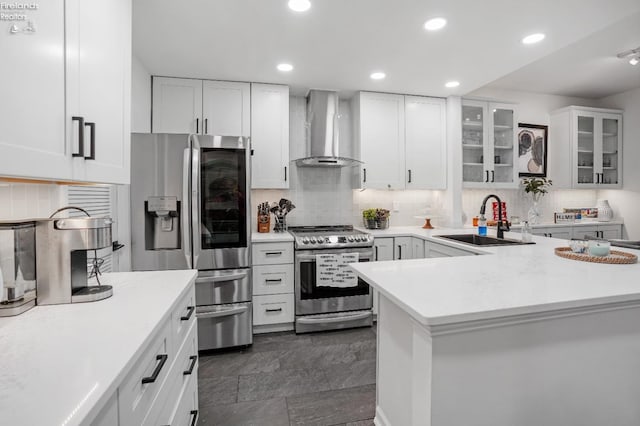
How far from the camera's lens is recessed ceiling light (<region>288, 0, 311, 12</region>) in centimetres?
199

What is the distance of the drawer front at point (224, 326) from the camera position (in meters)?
2.69

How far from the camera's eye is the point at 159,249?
263 cm

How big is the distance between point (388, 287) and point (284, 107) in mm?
2618

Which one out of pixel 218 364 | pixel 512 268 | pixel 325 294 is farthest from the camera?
pixel 325 294

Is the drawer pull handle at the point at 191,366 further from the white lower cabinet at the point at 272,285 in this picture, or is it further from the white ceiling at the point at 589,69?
the white ceiling at the point at 589,69

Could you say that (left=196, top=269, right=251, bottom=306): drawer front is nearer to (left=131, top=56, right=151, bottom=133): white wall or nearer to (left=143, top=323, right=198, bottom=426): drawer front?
(left=143, top=323, right=198, bottom=426): drawer front

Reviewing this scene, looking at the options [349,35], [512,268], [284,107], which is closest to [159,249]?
[284,107]

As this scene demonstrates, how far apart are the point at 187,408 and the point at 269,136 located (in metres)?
2.56

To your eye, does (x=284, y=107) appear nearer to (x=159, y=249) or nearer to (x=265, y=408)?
(x=159, y=249)

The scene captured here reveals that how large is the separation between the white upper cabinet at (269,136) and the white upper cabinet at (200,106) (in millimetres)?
94

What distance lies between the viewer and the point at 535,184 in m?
4.20

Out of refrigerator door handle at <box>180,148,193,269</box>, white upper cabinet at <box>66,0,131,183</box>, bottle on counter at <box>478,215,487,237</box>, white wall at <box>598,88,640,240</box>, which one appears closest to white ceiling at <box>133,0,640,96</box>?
white upper cabinet at <box>66,0,131,183</box>

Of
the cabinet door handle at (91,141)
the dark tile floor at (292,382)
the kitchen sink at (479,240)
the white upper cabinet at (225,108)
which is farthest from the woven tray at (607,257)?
the white upper cabinet at (225,108)

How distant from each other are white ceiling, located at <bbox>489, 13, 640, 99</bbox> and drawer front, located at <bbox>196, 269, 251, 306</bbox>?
12.2ft
